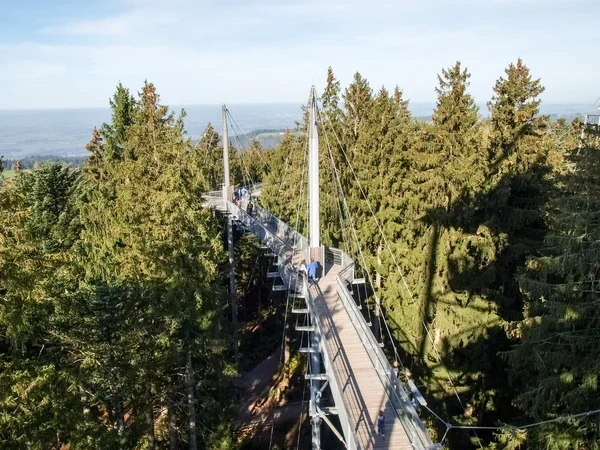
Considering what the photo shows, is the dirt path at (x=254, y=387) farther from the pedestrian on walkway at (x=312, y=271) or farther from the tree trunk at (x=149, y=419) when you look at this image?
the pedestrian on walkway at (x=312, y=271)

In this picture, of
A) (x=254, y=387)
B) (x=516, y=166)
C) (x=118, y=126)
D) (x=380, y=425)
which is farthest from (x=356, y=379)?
(x=118, y=126)

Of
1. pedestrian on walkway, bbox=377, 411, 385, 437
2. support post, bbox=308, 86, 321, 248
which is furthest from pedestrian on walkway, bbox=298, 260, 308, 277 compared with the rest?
pedestrian on walkway, bbox=377, 411, 385, 437

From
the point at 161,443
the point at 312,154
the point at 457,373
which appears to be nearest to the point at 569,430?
the point at 457,373

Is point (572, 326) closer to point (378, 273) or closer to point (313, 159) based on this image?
point (313, 159)

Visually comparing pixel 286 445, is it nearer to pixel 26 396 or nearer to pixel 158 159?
pixel 158 159

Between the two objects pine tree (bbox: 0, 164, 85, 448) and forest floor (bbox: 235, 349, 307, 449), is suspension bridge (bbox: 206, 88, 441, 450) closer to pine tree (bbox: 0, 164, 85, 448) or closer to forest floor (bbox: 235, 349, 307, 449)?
pine tree (bbox: 0, 164, 85, 448)

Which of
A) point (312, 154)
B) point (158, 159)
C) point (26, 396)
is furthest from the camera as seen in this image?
point (158, 159)
